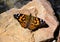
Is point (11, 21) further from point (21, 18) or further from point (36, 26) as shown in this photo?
point (36, 26)

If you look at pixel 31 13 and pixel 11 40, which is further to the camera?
pixel 31 13

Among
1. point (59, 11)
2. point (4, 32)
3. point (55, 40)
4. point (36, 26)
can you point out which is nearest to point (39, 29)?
point (36, 26)

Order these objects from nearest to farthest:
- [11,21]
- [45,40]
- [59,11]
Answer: [45,40]
[11,21]
[59,11]
